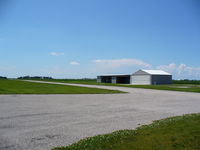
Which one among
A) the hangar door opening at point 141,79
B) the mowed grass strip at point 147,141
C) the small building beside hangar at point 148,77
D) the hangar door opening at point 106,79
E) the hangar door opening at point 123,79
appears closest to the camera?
the mowed grass strip at point 147,141

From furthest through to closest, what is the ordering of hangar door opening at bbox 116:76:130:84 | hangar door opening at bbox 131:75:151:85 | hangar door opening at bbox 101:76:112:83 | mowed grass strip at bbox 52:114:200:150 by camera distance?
hangar door opening at bbox 101:76:112:83
hangar door opening at bbox 116:76:130:84
hangar door opening at bbox 131:75:151:85
mowed grass strip at bbox 52:114:200:150

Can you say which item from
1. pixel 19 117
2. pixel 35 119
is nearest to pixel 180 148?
pixel 35 119

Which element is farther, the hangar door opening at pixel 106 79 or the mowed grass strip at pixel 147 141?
the hangar door opening at pixel 106 79

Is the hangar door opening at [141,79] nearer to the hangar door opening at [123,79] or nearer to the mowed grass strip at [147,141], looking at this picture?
the hangar door opening at [123,79]

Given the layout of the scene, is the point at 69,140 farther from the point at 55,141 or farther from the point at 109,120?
the point at 109,120

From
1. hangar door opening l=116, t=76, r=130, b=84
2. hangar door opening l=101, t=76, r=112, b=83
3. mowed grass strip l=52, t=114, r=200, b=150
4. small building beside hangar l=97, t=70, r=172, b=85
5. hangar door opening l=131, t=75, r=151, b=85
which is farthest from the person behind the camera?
hangar door opening l=101, t=76, r=112, b=83

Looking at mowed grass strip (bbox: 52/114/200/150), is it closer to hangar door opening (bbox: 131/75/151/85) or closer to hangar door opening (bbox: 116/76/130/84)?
hangar door opening (bbox: 131/75/151/85)

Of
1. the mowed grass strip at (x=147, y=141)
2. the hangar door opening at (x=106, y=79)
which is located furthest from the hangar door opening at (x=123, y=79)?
the mowed grass strip at (x=147, y=141)

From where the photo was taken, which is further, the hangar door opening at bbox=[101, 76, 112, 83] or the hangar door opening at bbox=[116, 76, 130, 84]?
the hangar door opening at bbox=[101, 76, 112, 83]

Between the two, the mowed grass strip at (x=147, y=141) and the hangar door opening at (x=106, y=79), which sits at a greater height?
the hangar door opening at (x=106, y=79)

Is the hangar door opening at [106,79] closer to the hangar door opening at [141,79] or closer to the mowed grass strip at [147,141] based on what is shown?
the hangar door opening at [141,79]

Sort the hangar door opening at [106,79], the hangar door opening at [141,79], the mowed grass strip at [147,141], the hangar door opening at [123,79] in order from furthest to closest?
the hangar door opening at [106,79] → the hangar door opening at [123,79] → the hangar door opening at [141,79] → the mowed grass strip at [147,141]

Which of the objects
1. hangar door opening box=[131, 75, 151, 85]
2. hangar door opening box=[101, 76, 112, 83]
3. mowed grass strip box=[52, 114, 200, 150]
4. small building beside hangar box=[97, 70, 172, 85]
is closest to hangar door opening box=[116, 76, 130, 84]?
small building beside hangar box=[97, 70, 172, 85]

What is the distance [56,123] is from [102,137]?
249 cm
